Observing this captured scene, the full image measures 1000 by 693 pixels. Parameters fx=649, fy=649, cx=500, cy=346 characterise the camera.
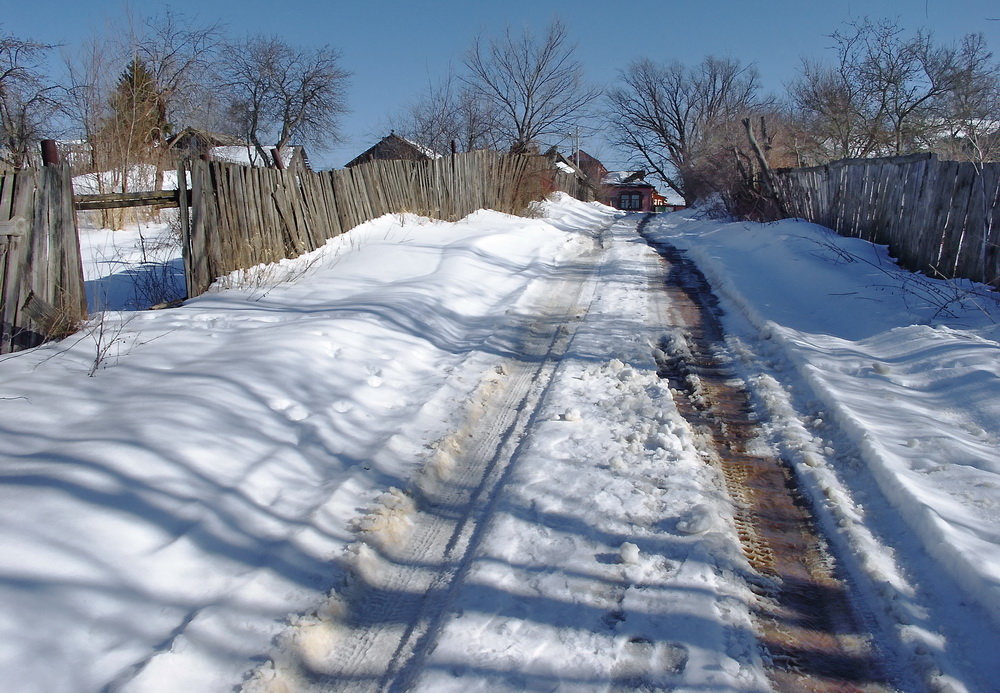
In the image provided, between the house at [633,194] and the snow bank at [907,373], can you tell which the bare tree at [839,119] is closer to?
the snow bank at [907,373]

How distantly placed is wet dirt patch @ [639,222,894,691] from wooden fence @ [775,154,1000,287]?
3.77 m

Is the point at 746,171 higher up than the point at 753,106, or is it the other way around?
the point at 753,106

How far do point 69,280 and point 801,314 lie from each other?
24.0 ft

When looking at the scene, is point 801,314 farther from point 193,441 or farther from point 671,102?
point 671,102

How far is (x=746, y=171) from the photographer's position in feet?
56.7

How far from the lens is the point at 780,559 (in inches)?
Answer: 115

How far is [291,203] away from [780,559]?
339 inches

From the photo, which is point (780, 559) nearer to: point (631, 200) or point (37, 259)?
point (37, 259)

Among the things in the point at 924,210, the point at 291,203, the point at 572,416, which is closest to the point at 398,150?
the point at 291,203

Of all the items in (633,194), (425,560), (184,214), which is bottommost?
(425,560)

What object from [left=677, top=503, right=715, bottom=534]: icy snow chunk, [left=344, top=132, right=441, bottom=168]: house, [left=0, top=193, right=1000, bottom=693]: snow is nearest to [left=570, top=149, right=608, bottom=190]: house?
[left=344, top=132, right=441, bottom=168]: house

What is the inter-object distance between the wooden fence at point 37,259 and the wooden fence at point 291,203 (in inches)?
82.5

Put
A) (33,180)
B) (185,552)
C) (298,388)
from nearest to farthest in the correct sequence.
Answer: (185,552)
(298,388)
(33,180)

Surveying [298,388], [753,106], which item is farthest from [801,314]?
[753,106]
